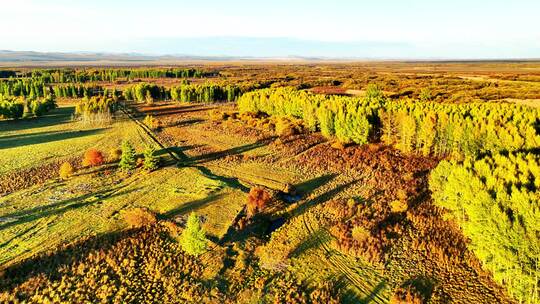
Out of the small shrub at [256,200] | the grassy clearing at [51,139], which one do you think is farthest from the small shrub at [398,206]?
the grassy clearing at [51,139]

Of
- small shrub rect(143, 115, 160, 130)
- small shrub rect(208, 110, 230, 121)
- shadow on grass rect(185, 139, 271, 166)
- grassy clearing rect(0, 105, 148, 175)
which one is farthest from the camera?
small shrub rect(208, 110, 230, 121)

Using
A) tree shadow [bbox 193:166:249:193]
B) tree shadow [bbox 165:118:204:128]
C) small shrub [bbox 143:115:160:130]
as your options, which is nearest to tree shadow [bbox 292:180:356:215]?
tree shadow [bbox 193:166:249:193]

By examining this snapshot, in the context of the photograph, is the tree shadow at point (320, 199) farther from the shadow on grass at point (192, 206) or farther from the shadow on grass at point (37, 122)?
the shadow on grass at point (37, 122)

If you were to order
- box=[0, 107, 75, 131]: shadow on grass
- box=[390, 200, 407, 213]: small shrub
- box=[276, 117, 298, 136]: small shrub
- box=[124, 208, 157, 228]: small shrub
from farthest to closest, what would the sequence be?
box=[0, 107, 75, 131]: shadow on grass < box=[276, 117, 298, 136]: small shrub < box=[390, 200, 407, 213]: small shrub < box=[124, 208, 157, 228]: small shrub

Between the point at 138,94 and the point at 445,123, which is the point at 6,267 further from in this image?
the point at 138,94

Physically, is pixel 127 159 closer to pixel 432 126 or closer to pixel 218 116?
pixel 218 116

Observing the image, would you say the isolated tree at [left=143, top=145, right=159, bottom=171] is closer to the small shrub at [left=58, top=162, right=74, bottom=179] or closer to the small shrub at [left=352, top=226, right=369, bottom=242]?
the small shrub at [left=58, top=162, right=74, bottom=179]
